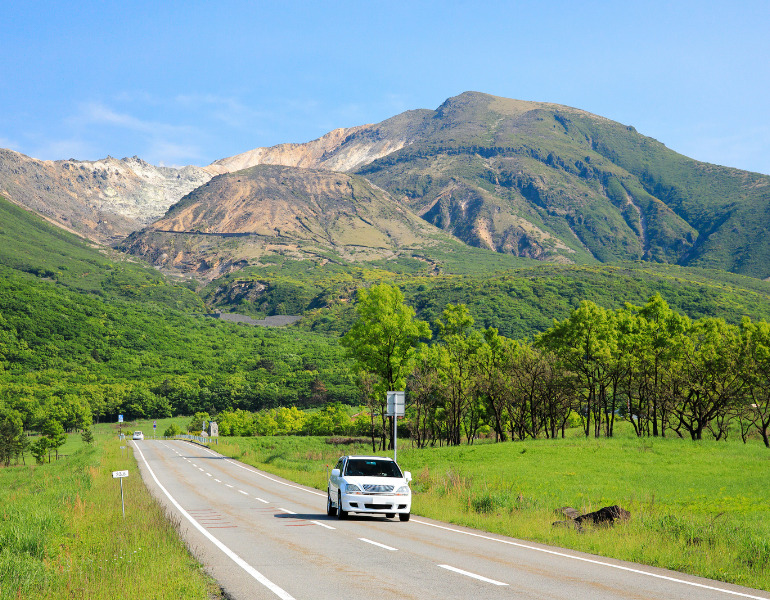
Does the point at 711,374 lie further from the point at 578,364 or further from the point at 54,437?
A: the point at 54,437

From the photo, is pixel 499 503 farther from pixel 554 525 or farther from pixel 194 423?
pixel 194 423

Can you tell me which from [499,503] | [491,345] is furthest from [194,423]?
[499,503]

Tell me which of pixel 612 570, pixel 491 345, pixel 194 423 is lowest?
pixel 194 423

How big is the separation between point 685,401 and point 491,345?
2007cm

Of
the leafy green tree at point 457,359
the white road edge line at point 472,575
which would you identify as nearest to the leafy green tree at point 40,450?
the leafy green tree at point 457,359

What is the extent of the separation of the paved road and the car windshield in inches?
55.1

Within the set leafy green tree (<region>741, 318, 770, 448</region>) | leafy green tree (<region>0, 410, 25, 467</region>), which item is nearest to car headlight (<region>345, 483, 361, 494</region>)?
leafy green tree (<region>741, 318, 770, 448</region>)

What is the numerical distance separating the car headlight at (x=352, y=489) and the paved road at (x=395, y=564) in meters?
0.90

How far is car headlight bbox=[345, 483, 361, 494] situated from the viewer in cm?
2020

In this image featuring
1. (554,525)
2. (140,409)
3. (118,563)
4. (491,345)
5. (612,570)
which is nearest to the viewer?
(118,563)

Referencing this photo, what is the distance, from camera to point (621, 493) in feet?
96.2

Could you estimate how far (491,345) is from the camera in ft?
236

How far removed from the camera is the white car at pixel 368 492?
66.0 ft

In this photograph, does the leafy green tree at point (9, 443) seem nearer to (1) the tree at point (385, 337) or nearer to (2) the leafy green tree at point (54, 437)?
(2) the leafy green tree at point (54, 437)
